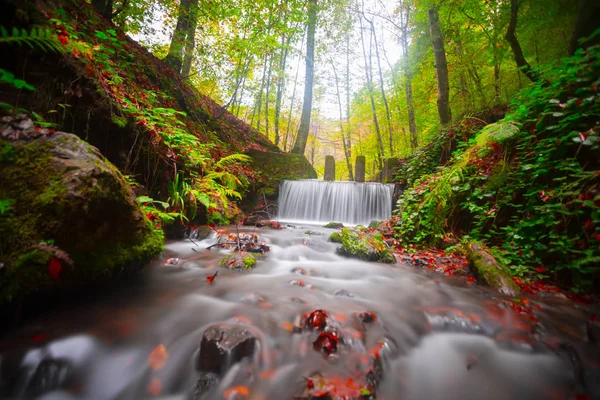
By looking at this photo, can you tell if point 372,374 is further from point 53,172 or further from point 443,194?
point 443,194

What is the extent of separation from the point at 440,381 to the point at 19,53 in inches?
206

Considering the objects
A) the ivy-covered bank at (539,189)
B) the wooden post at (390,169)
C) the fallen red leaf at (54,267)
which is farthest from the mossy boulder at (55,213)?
the wooden post at (390,169)

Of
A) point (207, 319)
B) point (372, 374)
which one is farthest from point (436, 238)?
point (207, 319)

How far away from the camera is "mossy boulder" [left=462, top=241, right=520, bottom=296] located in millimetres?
2733

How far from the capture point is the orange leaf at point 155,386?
55.0 inches

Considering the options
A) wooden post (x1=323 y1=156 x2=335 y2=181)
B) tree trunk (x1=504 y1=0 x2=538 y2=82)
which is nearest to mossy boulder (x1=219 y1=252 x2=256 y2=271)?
tree trunk (x1=504 y1=0 x2=538 y2=82)

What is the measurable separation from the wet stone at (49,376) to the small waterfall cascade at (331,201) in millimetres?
7242

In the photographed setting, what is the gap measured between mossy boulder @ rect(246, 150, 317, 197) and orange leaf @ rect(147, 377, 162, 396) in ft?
21.7

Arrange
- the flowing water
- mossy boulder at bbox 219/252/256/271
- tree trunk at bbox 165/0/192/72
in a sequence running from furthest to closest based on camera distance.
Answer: tree trunk at bbox 165/0/192/72 < mossy boulder at bbox 219/252/256/271 < the flowing water

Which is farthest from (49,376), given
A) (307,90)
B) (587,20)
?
(307,90)

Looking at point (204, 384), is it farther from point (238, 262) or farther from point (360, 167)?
point (360, 167)

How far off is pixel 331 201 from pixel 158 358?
7.82m

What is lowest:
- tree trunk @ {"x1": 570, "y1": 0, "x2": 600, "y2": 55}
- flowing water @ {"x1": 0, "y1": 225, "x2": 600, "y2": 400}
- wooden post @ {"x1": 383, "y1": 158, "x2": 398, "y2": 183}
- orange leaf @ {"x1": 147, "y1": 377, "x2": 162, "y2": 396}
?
orange leaf @ {"x1": 147, "y1": 377, "x2": 162, "y2": 396}

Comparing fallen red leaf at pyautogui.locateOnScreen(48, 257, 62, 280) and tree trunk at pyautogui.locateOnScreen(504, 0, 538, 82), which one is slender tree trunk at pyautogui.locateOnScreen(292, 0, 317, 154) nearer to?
tree trunk at pyautogui.locateOnScreen(504, 0, 538, 82)
